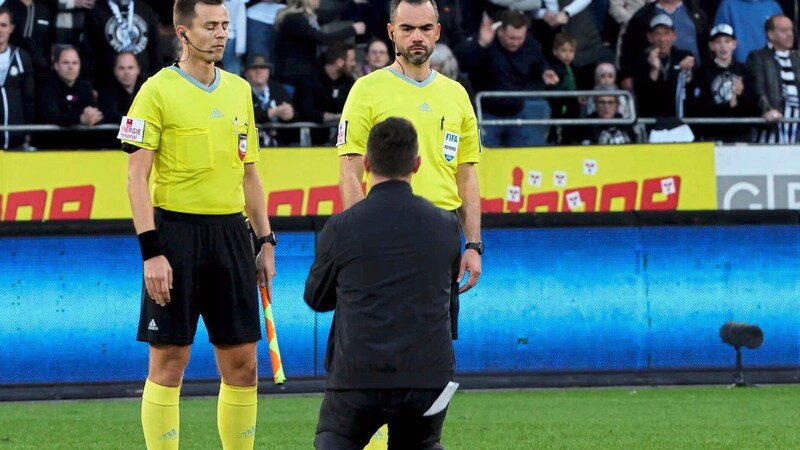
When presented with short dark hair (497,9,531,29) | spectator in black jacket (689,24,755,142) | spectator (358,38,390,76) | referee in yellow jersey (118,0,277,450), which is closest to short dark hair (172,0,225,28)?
referee in yellow jersey (118,0,277,450)

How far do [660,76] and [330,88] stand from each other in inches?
146

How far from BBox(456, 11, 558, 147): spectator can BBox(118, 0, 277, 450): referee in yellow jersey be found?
8.75 m

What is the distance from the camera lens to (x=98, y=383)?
485 inches

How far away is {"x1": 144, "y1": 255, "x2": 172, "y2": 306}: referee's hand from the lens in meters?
6.69

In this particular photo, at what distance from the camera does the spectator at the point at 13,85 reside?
14.3 m

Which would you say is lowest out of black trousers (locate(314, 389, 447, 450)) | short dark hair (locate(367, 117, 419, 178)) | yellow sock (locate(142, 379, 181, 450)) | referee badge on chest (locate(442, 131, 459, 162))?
yellow sock (locate(142, 379, 181, 450))

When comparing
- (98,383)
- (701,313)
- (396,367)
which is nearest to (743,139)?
(701,313)

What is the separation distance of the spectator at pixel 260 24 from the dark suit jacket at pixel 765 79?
203 inches

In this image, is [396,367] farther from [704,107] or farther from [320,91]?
[704,107]

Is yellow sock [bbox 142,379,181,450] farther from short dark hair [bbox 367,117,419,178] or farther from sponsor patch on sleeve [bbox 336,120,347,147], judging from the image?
short dark hair [bbox 367,117,419,178]

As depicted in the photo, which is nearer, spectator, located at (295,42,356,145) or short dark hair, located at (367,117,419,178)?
short dark hair, located at (367,117,419,178)

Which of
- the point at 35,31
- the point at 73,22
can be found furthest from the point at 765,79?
the point at 35,31

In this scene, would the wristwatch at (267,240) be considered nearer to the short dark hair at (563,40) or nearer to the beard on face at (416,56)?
the beard on face at (416,56)

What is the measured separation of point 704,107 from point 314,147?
4517 mm
